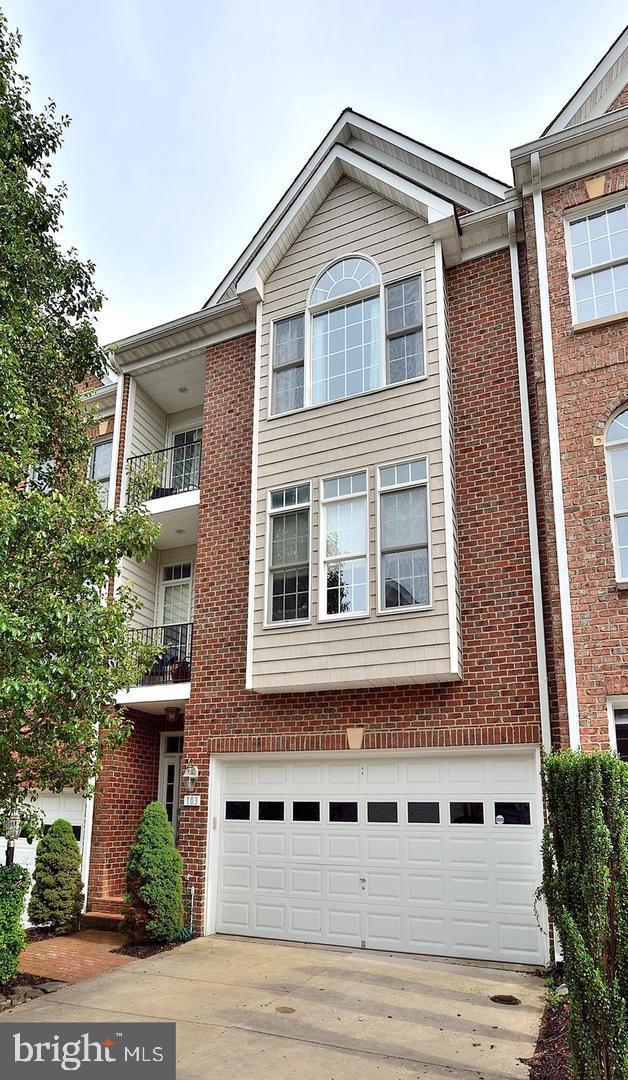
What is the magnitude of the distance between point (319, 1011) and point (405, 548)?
17.2ft

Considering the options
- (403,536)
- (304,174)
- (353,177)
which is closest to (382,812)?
(403,536)

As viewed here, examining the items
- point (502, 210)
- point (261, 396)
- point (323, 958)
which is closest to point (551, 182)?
point (502, 210)

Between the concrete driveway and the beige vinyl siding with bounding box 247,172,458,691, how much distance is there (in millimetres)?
3293

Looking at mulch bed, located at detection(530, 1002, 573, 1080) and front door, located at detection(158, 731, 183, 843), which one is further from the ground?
front door, located at detection(158, 731, 183, 843)

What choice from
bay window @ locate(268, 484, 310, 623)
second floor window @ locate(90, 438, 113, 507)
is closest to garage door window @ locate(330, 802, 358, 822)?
bay window @ locate(268, 484, 310, 623)

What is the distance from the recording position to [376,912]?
9.61 metres

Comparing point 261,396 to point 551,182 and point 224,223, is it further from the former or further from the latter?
point 224,223

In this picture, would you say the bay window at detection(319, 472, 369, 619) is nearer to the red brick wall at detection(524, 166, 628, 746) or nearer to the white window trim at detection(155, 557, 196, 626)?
the red brick wall at detection(524, 166, 628, 746)

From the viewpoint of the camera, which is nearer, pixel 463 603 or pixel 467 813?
pixel 467 813

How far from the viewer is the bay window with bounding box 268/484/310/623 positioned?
1070cm

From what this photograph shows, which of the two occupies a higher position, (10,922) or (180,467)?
(180,467)

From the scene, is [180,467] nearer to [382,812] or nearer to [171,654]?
[171,654]

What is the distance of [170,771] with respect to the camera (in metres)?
13.7

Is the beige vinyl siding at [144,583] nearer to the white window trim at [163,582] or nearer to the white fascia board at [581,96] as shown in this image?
the white window trim at [163,582]
